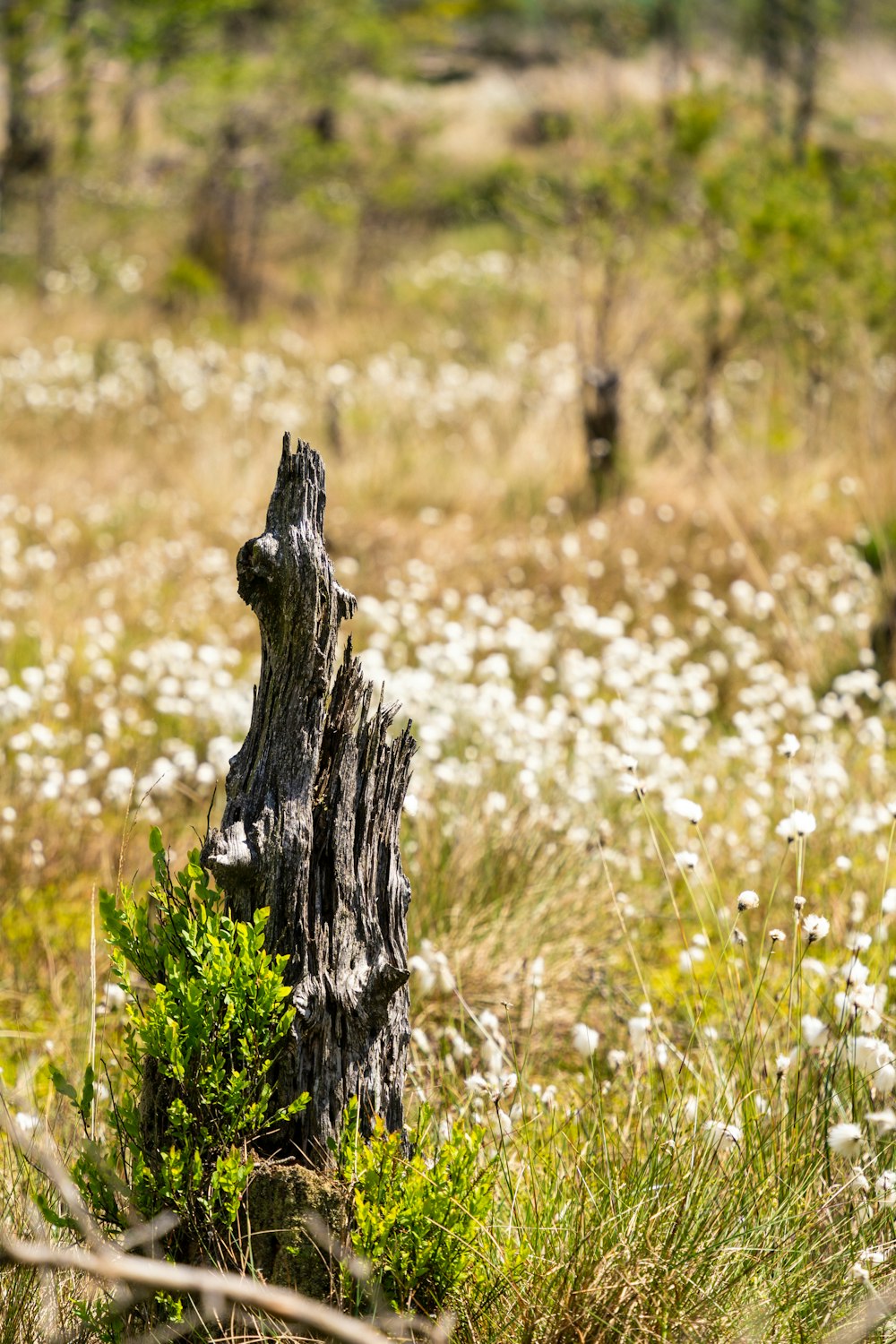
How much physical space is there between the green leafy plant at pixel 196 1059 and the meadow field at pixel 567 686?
0.43ft

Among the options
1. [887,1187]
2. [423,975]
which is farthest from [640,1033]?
[423,975]

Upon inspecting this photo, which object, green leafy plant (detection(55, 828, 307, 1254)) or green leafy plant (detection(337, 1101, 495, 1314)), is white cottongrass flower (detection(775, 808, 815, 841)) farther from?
green leafy plant (detection(55, 828, 307, 1254))

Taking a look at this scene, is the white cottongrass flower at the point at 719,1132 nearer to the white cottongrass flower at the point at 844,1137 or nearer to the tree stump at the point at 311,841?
the white cottongrass flower at the point at 844,1137

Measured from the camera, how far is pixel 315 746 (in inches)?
81.8

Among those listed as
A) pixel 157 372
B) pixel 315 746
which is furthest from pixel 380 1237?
pixel 157 372

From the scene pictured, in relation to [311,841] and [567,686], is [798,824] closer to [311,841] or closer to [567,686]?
[311,841]

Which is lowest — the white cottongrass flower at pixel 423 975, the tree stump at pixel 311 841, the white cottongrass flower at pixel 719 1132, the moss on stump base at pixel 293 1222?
the moss on stump base at pixel 293 1222

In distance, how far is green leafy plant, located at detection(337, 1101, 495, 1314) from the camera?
6.08 feet

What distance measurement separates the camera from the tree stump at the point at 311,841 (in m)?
2.00

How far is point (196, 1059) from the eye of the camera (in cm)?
192

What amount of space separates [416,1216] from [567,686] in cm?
374

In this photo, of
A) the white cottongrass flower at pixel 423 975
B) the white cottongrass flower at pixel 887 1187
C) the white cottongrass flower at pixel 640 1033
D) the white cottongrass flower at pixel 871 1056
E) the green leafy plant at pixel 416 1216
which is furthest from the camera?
the white cottongrass flower at pixel 423 975

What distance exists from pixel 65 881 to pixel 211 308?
13.7 m

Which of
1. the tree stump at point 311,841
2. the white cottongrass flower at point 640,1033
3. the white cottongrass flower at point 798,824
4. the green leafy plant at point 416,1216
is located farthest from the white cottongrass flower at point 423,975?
the white cottongrass flower at point 798,824
